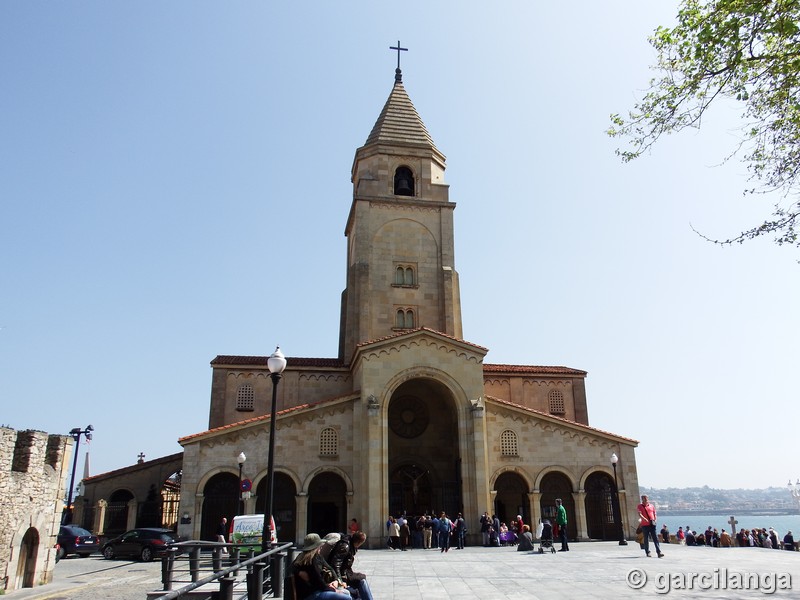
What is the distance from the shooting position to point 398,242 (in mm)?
38469

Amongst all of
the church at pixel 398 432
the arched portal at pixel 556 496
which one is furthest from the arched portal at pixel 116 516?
the arched portal at pixel 556 496

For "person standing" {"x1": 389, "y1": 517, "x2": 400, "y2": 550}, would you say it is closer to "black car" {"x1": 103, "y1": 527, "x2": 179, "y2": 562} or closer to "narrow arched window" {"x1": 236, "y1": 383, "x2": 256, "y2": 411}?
"black car" {"x1": 103, "y1": 527, "x2": 179, "y2": 562}

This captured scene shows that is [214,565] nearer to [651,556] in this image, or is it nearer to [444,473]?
[651,556]

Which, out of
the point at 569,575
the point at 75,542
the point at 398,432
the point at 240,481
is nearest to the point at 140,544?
the point at 75,542

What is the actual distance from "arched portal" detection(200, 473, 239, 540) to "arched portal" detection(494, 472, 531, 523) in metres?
13.1

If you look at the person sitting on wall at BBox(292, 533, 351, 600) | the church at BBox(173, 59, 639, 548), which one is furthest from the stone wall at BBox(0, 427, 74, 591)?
the person sitting on wall at BBox(292, 533, 351, 600)

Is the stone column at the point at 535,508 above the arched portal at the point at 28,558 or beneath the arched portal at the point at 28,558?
above

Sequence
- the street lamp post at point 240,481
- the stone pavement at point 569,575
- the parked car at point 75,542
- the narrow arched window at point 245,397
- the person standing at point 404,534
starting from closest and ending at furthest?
the stone pavement at point 569,575 < the street lamp post at point 240,481 < the person standing at point 404,534 < the parked car at point 75,542 < the narrow arched window at point 245,397

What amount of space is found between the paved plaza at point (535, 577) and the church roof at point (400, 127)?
2670 cm

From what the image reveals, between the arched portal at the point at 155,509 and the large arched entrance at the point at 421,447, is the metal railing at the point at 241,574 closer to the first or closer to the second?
the large arched entrance at the point at 421,447

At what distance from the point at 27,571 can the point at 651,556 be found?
732 inches

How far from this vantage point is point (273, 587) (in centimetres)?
1208

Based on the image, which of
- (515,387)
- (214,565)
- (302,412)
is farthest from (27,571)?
(515,387)

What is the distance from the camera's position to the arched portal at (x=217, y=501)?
27.7m
